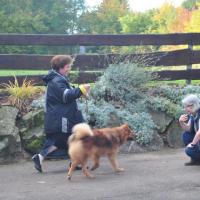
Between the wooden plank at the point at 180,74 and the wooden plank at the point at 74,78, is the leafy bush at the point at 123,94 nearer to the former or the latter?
the wooden plank at the point at 74,78

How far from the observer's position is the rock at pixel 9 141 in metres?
8.80

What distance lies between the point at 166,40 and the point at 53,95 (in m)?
4.51

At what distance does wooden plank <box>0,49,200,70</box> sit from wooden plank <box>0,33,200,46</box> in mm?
255

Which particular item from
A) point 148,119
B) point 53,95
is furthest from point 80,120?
point 148,119

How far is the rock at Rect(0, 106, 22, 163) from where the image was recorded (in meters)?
8.80

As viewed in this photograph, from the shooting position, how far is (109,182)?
7.16 meters

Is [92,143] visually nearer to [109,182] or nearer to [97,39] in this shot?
[109,182]

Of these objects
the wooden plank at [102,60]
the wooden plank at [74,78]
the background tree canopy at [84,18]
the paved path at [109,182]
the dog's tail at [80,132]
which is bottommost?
the paved path at [109,182]

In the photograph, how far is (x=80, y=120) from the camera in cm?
808

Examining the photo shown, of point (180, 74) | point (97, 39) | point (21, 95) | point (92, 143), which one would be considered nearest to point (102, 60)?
point (97, 39)

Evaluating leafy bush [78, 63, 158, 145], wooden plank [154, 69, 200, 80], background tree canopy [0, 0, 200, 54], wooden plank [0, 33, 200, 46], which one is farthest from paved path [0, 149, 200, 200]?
background tree canopy [0, 0, 200, 54]

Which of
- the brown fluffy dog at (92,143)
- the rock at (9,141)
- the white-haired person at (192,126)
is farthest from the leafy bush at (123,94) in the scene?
the brown fluffy dog at (92,143)

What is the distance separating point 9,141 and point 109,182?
2.42 meters

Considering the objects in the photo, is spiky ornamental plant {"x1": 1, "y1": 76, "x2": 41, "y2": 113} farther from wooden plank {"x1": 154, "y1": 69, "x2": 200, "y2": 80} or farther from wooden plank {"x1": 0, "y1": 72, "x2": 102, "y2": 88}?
wooden plank {"x1": 154, "y1": 69, "x2": 200, "y2": 80}
